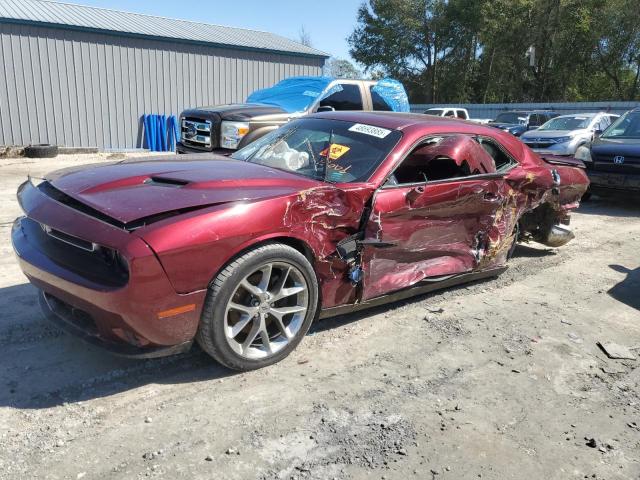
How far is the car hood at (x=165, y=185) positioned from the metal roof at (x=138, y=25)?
13485mm

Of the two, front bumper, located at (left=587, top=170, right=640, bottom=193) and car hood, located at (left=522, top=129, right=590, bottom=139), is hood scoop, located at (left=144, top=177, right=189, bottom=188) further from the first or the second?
car hood, located at (left=522, top=129, right=590, bottom=139)

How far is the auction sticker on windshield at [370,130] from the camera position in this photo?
4180mm

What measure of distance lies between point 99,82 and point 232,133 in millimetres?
9504

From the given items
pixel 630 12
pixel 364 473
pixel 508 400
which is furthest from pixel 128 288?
pixel 630 12

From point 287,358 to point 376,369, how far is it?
587 millimetres

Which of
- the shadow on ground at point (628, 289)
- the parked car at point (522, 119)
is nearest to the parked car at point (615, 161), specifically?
the shadow on ground at point (628, 289)

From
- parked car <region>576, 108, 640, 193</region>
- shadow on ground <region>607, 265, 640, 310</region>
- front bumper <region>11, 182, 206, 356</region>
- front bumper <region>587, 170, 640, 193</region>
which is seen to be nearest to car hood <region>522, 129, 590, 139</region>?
parked car <region>576, 108, 640, 193</region>

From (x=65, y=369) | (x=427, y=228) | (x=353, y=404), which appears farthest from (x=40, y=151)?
(x=353, y=404)

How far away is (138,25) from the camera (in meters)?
17.3

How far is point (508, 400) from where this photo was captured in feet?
10.6

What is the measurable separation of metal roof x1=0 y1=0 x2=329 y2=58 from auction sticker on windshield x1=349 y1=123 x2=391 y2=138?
13687 millimetres

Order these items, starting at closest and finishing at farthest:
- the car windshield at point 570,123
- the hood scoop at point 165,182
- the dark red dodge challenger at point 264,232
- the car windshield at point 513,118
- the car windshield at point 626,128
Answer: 1. the dark red dodge challenger at point 264,232
2. the hood scoop at point 165,182
3. the car windshield at point 626,128
4. the car windshield at point 570,123
5. the car windshield at point 513,118

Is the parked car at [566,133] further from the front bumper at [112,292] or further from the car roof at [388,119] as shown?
the front bumper at [112,292]

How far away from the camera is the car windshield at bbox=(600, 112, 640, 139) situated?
10039 mm
